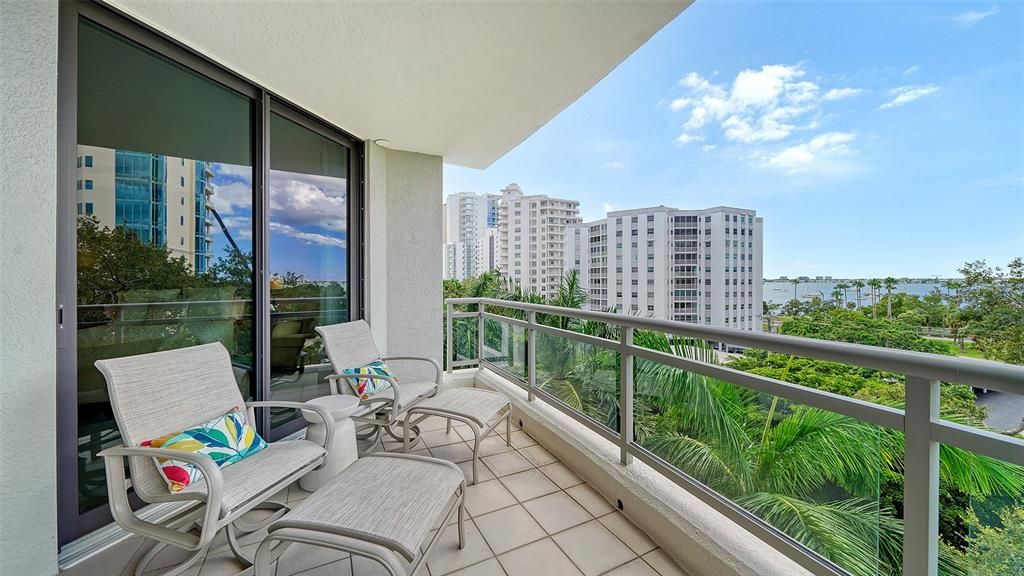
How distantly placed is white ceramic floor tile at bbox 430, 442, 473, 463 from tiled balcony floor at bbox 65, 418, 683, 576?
391mm

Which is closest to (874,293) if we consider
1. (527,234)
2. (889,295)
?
(889,295)

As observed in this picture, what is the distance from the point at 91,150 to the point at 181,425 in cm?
140

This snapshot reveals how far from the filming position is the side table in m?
2.49

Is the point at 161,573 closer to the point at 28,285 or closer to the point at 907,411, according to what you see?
the point at 28,285

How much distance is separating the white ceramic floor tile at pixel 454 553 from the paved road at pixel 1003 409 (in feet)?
6.31

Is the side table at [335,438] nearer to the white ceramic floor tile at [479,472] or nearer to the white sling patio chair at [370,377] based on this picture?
the white sling patio chair at [370,377]

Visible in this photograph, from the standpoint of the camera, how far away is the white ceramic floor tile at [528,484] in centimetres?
246


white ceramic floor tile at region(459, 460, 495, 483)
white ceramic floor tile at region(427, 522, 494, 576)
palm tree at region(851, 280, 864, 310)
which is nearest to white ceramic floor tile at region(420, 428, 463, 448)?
white ceramic floor tile at region(459, 460, 495, 483)

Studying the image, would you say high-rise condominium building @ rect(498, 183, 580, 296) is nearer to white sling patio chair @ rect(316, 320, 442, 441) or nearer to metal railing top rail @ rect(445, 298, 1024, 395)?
white sling patio chair @ rect(316, 320, 442, 441)

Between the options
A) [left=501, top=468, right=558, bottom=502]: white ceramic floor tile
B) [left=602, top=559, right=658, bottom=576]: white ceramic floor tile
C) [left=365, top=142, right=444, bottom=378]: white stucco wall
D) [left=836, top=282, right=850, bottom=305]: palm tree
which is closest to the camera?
[left=602, top=559, right=658, bottom=576]: white ceramic floor tile

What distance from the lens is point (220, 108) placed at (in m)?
2.58

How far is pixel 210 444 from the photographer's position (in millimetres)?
1844

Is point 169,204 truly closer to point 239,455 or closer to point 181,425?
point 181,425

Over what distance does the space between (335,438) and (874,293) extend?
12638mm
